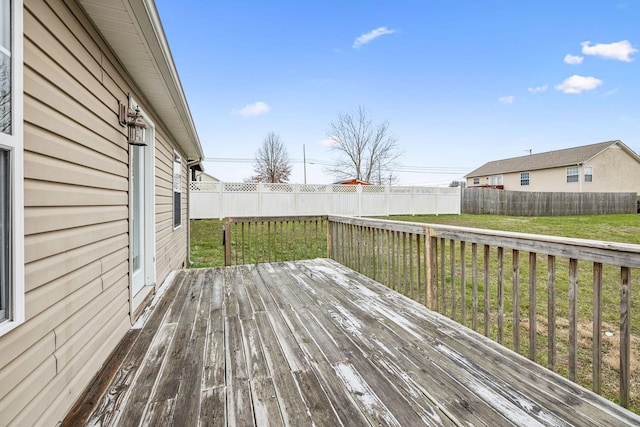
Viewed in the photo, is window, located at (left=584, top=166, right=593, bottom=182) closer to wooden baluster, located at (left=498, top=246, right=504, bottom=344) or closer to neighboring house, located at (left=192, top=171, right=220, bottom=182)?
wooden baluster, located at (left=498, top=246, right=504, bottom=344)

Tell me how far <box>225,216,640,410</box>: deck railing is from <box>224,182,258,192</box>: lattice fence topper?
681 centimetres

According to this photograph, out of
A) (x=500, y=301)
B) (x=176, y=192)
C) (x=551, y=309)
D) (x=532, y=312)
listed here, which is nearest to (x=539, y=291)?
(x=500, y=301)

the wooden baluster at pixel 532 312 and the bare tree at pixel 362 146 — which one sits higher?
the bare tree at pixel 362 146

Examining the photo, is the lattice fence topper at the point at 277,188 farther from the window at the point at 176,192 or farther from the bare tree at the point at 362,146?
the bare tree at the point at 362,146

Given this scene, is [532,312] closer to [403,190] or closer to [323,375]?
[323,375]

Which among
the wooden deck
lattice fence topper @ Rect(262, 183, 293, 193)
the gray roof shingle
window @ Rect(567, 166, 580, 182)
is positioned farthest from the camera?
window @ Rect(567, 166, 580, 182)

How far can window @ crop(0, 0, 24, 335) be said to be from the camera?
98 cm

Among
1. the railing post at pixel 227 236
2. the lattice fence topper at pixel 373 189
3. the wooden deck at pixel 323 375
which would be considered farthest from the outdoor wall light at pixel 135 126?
the lattice fence topper at pixel 373 189

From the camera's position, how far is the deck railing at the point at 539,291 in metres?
1.45

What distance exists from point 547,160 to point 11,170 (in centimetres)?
2576

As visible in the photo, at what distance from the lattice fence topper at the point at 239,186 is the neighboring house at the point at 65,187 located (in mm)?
8655

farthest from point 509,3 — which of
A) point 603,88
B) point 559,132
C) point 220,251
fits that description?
point 559,132

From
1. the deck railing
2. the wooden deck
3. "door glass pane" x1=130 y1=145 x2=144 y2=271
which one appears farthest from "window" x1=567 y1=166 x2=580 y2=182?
"door glass pane" x1=130 y1=145 x2=144 y2=271

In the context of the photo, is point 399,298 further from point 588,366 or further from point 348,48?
point 348,48
